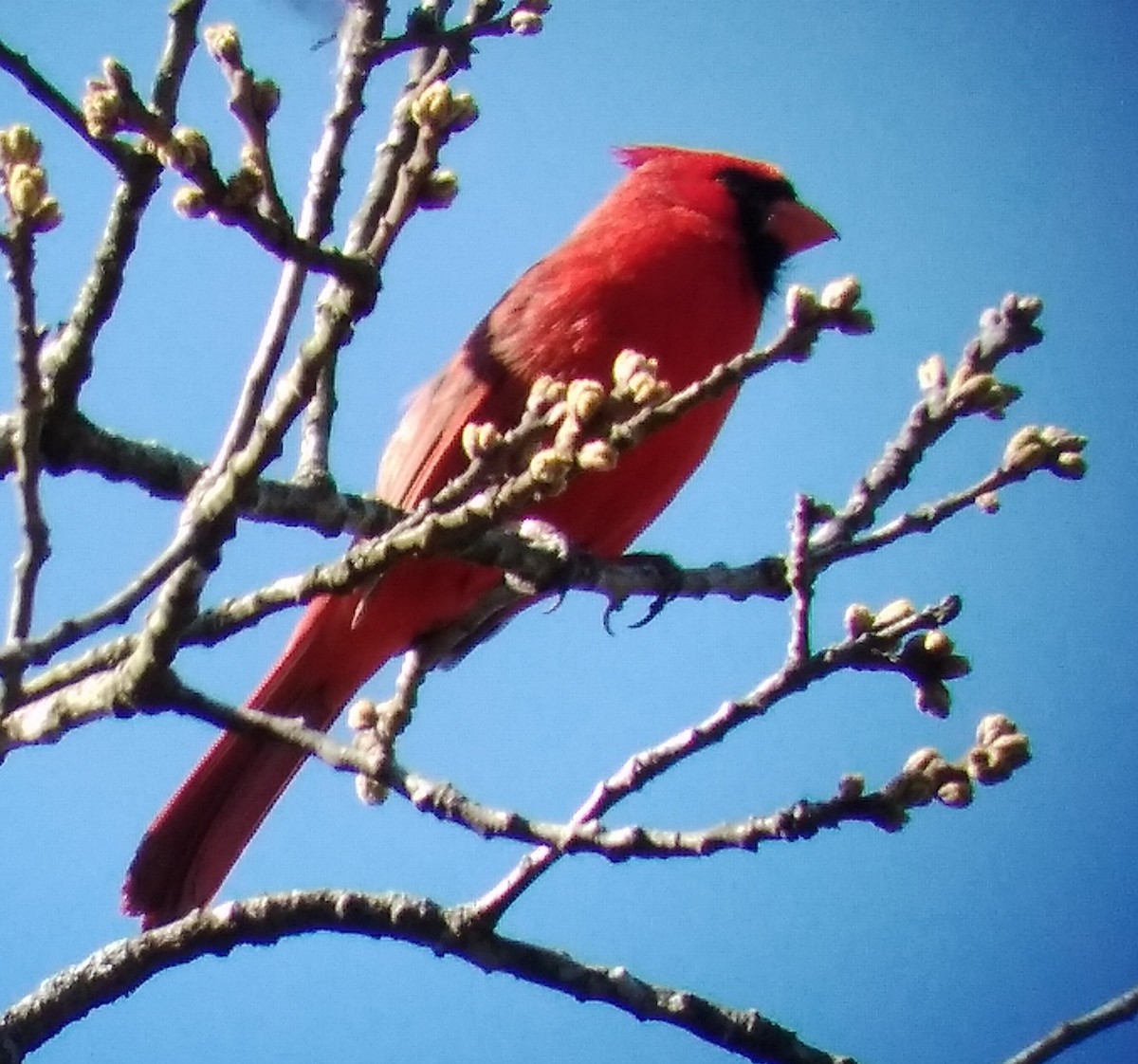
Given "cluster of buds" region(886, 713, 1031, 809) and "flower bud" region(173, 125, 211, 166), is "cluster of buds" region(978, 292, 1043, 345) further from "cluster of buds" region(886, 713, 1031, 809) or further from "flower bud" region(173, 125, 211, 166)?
"flower bud" region(173, 125, 211, 166)

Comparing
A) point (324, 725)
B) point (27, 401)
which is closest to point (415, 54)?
point (27, 401)

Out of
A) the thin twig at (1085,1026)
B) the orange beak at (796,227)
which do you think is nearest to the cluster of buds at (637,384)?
the thin twig at (1085,1026)

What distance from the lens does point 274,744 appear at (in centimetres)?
235

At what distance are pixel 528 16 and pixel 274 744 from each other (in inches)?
49.2

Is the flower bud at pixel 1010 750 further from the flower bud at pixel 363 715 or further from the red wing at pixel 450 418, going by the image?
the red wing at pixel 450 418

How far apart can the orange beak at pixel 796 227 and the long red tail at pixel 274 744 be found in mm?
1192

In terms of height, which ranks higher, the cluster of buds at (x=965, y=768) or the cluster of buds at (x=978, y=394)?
the cluster of buds at (x=978, y=394)

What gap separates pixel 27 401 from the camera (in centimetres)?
125

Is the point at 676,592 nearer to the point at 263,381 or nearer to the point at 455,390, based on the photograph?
the point at 455,390

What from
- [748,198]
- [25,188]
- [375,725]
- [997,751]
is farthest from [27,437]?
[748,198]

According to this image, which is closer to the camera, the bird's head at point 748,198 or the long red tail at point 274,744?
the long red tail at point 274,744

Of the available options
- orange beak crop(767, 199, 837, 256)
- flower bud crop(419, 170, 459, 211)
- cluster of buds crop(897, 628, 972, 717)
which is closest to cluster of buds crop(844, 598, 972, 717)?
cluster of buds crop(897, 628, 972, 717)

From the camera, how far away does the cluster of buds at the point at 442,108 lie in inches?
49.7

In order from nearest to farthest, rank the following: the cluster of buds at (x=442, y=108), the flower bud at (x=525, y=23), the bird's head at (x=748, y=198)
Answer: the cluster of buds at (x=442, y=108)
the flower bud at (x=525, y=23)
the bird's head at (x=748, y=198)
